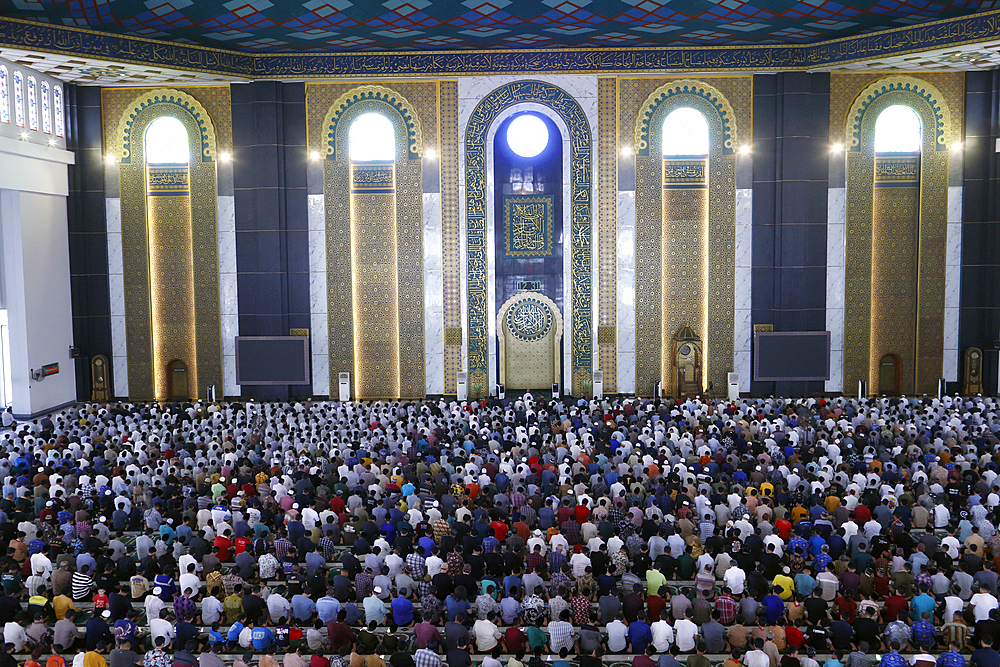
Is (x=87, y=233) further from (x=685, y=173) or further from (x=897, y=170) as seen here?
(x=897, y=170)

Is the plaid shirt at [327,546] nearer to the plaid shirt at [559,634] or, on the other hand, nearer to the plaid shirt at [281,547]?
the plaid shirt at [281,547]

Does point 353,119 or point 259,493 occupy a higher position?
point 353,119

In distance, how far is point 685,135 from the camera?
17359mm

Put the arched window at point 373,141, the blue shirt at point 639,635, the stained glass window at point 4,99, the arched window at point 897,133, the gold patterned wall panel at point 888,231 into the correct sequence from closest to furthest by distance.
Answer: the blue shirt at point 639,635 < the stained glass window at point 4,99 < the gold patterned wall panel at point 888,231 < the arched window at point 897,133 < the arched window at point 373,141

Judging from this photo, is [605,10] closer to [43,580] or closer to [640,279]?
[640,279]

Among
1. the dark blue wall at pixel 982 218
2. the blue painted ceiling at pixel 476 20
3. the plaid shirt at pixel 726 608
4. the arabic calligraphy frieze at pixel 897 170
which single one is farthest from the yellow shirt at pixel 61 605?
the dark blue wall at pixel 982 218

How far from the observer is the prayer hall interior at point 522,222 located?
16.9 metres

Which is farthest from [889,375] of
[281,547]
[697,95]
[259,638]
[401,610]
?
[259,638]

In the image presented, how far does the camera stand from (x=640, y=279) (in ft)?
57.5

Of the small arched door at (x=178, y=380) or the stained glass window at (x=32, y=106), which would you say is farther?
the small arched door at (x=178, y=380)

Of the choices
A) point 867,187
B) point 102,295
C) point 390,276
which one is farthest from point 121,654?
point 867,187

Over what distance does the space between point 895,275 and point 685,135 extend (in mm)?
5455

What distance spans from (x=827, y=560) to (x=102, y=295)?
1568 cm

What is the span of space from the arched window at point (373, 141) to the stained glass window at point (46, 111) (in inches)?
239
